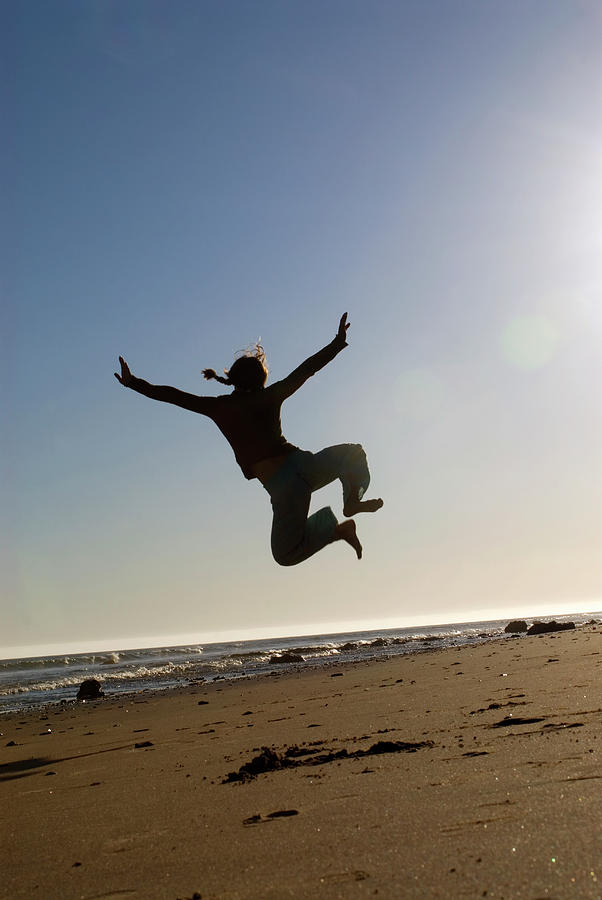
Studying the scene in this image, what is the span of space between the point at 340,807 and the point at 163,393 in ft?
11.0

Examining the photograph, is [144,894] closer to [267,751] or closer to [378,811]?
[378,811]

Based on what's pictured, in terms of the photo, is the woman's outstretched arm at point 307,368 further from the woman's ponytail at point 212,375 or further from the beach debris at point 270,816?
the beach debris at point 270,816

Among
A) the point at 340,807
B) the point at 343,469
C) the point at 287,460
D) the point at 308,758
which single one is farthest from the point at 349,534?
the point at 340,807

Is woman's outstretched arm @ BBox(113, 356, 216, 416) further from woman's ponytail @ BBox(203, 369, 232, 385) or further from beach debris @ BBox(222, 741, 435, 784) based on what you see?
beach debris @ BBox(222, 741, 435, 784)

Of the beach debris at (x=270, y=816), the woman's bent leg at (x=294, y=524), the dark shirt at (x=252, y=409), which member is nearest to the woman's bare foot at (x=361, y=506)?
the woman's bent leg at (x=294, y=524)

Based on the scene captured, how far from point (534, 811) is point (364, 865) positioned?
0.65 meters

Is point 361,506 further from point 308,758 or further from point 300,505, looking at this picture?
point 308,758

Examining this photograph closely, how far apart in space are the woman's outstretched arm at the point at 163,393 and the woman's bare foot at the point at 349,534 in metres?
1.31

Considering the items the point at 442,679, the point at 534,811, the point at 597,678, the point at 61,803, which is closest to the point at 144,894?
the point at 534,811

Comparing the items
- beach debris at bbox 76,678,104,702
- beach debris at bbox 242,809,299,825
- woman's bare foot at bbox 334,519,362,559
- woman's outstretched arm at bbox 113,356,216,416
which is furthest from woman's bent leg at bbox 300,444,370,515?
beach debris at bbox 76,678,104,702

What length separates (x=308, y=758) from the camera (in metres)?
4.70

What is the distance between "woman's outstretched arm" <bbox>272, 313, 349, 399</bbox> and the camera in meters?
5.63

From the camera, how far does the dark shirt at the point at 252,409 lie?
558cm

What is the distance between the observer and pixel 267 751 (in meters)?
4.99
